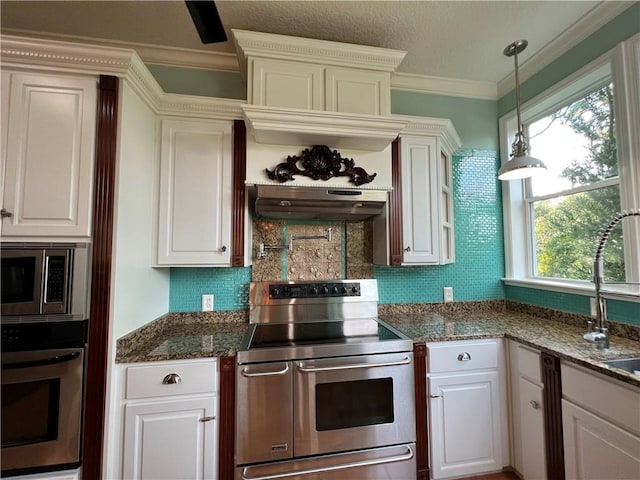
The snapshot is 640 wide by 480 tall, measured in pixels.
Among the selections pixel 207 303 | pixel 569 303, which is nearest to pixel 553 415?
pixel 569 303

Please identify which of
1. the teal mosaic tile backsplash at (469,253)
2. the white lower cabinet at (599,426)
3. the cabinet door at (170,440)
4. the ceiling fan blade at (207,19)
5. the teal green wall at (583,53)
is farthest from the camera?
the teal mosaic tile backsplash at (469,253)

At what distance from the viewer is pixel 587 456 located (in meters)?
1.23

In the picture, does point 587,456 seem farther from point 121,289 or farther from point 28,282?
point 28,282

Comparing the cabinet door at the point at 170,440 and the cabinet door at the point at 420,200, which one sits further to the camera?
the cabinet door at the point at 420,200

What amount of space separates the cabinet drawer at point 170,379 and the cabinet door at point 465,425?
4.05 feet

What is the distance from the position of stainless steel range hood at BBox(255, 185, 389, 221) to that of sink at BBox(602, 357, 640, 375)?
1345 millimetres


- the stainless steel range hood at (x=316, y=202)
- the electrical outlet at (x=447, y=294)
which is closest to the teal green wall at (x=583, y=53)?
the stainless steel range hood at (x=316, y=202)

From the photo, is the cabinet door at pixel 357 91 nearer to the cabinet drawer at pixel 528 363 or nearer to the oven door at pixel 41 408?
the cabinet drawer at pixel 528 363

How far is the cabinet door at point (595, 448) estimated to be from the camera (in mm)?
1065

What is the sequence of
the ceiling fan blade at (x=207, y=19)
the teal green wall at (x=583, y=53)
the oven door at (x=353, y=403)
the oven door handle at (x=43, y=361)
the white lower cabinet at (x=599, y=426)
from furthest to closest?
1. the teal green wall at (x=583, y=53)
2. the oven door at (x=353, y=403)
3. the oven door handle at (x=43, y=361)
4. the white lower cabinet at (x=599, y=426)
5. the ceiling fan blade at (x=207, y=19)

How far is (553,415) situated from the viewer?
4.57ft

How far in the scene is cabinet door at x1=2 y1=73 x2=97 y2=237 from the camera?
1246mm

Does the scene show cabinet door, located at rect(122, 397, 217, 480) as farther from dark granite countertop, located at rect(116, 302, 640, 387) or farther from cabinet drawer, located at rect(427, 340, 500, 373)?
cabinet drawer, located at rect(427, 340, 500, 373)

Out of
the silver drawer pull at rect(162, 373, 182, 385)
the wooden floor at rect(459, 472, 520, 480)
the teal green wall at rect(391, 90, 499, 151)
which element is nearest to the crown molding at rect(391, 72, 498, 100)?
the teal green wall at rect(391, 90, 499, 151)
